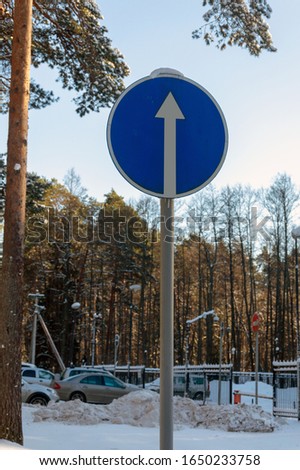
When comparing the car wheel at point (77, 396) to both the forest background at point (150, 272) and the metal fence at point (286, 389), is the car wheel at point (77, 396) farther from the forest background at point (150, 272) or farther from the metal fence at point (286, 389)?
the forest background at point (150, 272)

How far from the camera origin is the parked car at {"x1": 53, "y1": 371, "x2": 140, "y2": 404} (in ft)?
76.8

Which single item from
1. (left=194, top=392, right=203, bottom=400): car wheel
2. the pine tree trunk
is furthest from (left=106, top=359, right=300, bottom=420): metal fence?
the pine tree trunk

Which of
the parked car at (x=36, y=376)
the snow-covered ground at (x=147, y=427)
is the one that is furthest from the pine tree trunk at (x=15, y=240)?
the parked car at (x=36, y=376)

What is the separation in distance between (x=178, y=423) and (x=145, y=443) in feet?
14.1

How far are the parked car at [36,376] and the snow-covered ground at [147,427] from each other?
8.94 meters

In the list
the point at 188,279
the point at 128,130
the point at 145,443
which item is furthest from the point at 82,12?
the point at 188,279

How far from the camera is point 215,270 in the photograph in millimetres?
52781

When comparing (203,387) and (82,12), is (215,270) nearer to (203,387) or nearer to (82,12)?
(203,387)

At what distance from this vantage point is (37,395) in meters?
21.4

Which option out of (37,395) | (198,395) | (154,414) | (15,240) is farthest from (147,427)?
(198,395)

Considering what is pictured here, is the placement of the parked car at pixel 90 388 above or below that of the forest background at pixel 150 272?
below

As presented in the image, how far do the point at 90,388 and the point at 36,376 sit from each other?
290 cm

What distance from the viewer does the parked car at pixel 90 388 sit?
23.4 meters

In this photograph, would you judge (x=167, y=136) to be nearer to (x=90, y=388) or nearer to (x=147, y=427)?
(x=147, y=427)
